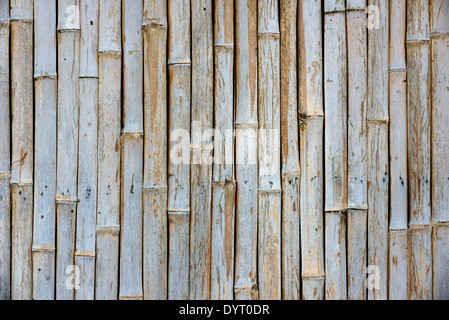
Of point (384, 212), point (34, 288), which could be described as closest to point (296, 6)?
point (384, 212)

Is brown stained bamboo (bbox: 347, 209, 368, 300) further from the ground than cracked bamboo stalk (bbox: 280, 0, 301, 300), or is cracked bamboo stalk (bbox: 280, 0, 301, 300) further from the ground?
cracked bamboo stalk (bbox: 280, 0, 301, 300)

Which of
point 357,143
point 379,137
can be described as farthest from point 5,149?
point 379,137

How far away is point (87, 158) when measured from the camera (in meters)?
2.16

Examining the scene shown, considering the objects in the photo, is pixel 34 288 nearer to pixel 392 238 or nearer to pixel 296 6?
pixel 392 238

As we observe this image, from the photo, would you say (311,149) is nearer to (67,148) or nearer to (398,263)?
(398,263)

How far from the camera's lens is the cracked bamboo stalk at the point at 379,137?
2.15m

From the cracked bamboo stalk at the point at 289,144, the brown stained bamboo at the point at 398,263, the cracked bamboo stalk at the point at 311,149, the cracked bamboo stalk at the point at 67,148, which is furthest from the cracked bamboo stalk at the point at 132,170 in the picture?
the brown stained bamboo at the point at 398,263

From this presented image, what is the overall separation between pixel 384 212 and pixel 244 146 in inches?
34.6

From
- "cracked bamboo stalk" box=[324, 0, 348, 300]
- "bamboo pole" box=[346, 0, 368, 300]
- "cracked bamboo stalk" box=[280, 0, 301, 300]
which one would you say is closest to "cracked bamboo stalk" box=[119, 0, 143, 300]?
"cracked bamboo stalk" box=[280, 0, 301, 300]

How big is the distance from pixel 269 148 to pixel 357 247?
0.75m

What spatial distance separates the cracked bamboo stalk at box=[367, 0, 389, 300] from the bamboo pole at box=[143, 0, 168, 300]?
1169mm

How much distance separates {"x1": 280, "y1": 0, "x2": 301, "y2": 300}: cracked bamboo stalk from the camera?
2156mm

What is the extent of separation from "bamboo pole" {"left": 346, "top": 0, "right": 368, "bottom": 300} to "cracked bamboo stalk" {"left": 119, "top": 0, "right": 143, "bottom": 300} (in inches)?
46.8

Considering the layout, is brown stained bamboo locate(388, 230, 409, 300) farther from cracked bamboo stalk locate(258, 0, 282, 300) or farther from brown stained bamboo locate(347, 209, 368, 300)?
cracked bamboo stalk locate(258, 0, 282, 300)
